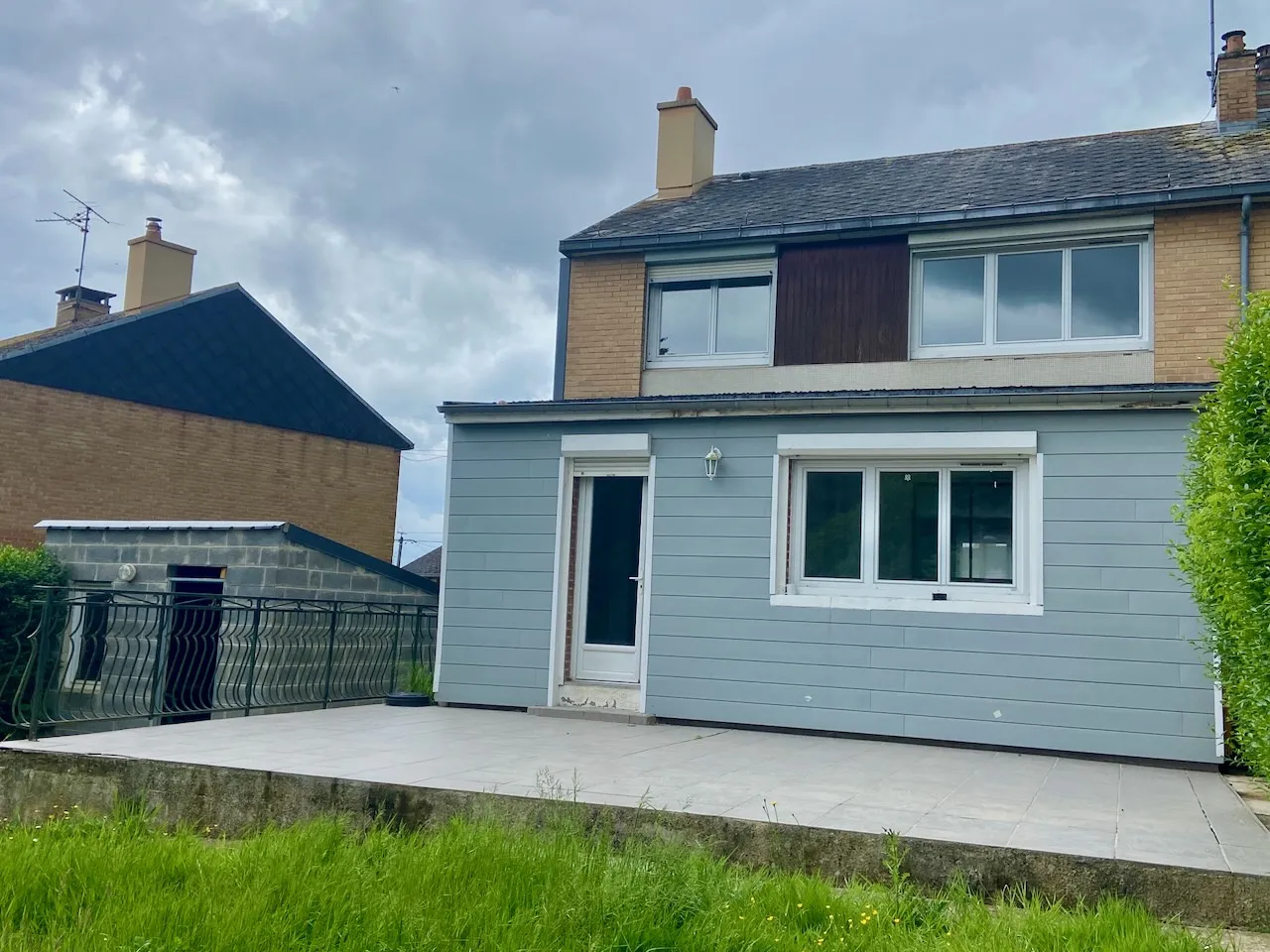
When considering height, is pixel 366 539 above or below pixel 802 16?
below

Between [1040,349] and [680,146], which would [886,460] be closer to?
[1040,349]

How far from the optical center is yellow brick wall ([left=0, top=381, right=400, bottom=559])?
1669 centimetres

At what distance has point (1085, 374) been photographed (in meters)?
9.83

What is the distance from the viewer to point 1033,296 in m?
10.2

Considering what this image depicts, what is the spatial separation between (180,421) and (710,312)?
12037mm

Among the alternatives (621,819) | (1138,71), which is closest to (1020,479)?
(621,819)

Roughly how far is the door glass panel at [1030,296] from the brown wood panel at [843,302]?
98 cm

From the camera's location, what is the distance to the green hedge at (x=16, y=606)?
39.0ft

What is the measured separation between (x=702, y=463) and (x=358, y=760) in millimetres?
4173

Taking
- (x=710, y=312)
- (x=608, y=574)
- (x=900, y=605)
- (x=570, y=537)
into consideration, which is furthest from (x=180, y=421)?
(x=900, y=605)

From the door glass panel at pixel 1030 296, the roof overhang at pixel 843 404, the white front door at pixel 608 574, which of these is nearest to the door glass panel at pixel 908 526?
the roof overhang at pixel 843 404

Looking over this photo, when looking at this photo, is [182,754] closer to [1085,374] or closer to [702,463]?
[702,463]

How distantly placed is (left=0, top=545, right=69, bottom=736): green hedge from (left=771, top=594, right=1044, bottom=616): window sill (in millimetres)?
8995

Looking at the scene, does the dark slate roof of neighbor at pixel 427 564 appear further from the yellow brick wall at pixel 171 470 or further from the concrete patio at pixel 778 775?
the concrete patio at pixel 778 775
